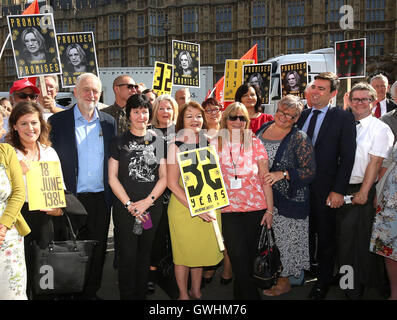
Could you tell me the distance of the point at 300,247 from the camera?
13.1 ft

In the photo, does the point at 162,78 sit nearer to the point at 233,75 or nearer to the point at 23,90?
the point at 233,75

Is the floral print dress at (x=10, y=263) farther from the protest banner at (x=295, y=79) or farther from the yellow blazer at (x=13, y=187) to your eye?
the protest banner at (x=295, y=79)

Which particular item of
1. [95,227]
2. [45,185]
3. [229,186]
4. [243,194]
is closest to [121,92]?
[95,227]

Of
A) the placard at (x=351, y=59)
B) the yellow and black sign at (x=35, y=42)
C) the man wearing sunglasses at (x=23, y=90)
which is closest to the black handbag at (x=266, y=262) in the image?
the man wearing sunglasses at (x=23, y=90)

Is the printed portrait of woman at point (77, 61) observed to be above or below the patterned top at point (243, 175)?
above

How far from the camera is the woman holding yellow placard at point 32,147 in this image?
3152 mm

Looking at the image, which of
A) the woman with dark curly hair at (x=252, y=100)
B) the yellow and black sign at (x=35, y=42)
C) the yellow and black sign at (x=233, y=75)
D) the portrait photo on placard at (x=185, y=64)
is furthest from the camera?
the yellow and black sign at (x=233, y=75)

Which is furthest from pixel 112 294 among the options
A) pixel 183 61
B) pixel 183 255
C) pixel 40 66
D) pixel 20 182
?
pixel 183 61

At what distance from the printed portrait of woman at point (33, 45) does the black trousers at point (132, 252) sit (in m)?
2.58

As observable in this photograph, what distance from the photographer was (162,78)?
6855 mm

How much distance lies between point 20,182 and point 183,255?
1611 mm

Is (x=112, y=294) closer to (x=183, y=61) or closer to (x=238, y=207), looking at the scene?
(x=238, y=207)

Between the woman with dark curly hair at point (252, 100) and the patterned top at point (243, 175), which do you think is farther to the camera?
the woman with dark curly hair at point (252, 100)

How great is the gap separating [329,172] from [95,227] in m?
2.43
